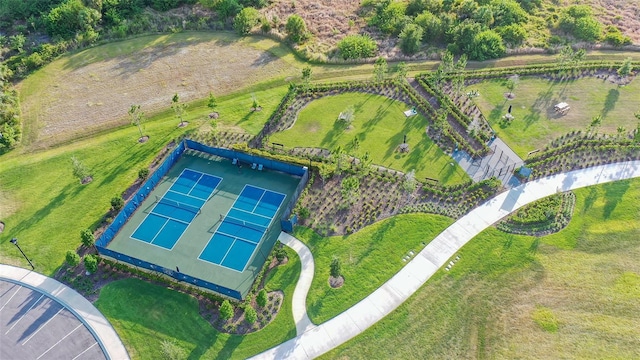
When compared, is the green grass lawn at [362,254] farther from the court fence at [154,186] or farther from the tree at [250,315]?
the court fence at [154,186]

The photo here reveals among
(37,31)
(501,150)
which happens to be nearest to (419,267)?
(501,150)

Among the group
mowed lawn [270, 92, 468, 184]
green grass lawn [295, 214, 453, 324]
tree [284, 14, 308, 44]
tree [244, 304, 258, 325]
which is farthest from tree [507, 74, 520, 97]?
tree [244, 304, 258, 325]

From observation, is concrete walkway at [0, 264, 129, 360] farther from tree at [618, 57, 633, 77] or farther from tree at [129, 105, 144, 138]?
tree at [618, 57, 633, 77]

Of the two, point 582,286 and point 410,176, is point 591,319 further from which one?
point 410,176

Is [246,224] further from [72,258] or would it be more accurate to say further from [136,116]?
[136,116]

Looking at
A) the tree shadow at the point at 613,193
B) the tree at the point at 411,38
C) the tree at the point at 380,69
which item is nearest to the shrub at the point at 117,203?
the tree at the point at 380,69

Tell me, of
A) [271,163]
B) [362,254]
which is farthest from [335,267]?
[271,163]
